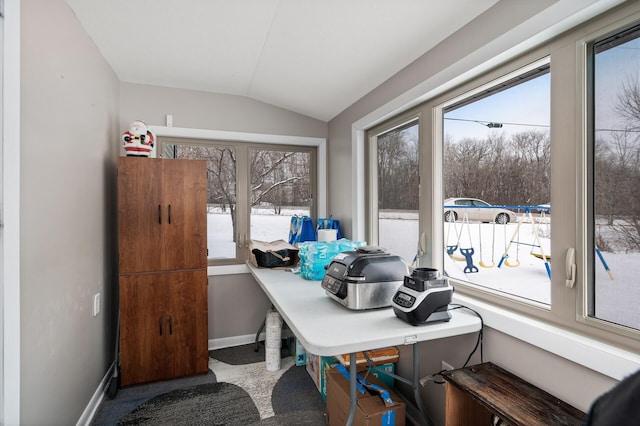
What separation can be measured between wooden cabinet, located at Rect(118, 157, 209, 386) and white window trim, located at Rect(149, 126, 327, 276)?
0.54 m

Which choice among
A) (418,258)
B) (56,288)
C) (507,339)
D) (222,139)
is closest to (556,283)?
(507,339)

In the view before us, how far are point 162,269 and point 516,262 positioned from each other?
243cm

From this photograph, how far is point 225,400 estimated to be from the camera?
7.55 ft

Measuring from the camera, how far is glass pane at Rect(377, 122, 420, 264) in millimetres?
2336

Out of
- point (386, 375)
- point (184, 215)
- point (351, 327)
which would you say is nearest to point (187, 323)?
point (184, 215)

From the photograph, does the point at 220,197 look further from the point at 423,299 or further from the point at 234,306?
the point at 423,299

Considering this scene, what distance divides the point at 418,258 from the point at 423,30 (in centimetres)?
140

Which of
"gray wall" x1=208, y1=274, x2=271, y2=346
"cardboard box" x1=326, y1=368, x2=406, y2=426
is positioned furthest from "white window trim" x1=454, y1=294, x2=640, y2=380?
"gray wall" x1=208, y1=274, x2=271, y2=346

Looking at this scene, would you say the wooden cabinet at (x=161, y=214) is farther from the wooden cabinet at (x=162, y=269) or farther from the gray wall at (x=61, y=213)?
the gray wall at (x=61, y=213)

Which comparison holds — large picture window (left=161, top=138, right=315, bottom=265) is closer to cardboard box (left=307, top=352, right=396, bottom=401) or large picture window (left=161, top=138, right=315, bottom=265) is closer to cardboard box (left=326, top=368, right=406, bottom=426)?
cardboard box (left=307, top=352, right=396, bottom=401)

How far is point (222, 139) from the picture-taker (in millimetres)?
3236

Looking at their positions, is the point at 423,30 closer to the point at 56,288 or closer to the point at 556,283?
the point at 556,283

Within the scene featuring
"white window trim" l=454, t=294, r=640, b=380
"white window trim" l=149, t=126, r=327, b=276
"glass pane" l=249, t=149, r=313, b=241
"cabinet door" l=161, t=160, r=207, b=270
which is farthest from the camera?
"glass pane" l=249, t=149, r=313, b=241

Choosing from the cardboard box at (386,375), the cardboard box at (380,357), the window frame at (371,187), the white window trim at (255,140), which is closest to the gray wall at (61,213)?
the white window trim at (255,140)
